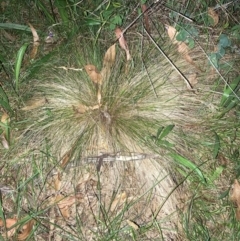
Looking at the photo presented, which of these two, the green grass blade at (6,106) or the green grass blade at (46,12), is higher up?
the green grass blade at (46,12)

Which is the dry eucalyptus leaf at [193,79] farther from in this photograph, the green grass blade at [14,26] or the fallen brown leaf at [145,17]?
the green grass blade at [14,26]

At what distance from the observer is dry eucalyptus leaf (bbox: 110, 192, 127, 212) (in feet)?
5.92

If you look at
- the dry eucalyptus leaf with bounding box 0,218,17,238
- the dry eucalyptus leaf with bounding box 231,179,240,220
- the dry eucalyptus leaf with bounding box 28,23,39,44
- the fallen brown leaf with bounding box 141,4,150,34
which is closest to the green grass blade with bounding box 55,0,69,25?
the dry eucalyptus leaf with bounding box 28,23,39,44

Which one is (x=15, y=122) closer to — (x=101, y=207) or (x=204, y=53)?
(x=101, y=207)

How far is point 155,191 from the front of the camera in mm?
1828

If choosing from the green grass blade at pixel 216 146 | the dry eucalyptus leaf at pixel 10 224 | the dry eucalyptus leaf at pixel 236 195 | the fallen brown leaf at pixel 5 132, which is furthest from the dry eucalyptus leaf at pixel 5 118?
the dry eucalyptus leaf at pixel 236 195

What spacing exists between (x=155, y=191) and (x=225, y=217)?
0.34m

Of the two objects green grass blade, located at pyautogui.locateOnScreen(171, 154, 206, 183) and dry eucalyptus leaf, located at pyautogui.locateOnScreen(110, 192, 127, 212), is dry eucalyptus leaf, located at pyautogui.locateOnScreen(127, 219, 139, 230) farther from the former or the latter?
green grass blade, located at pyautogui.locateOnScreen(171, 154, 206, 183)

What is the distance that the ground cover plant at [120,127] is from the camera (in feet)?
5.90

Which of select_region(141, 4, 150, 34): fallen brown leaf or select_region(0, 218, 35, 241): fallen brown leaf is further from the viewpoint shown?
select_region(141, 4, 150, 34): fallen brown leaf

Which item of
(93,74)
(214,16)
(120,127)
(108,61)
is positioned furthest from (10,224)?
(214,16)

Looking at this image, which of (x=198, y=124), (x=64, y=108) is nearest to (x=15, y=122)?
(x=64, y=108)

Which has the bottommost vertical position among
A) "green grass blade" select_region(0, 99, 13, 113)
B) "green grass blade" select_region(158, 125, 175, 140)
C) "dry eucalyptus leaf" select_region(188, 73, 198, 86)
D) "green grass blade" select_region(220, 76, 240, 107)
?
"green grass blade" select_region(158, 125, 175, 140)

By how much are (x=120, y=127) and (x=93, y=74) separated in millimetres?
296
